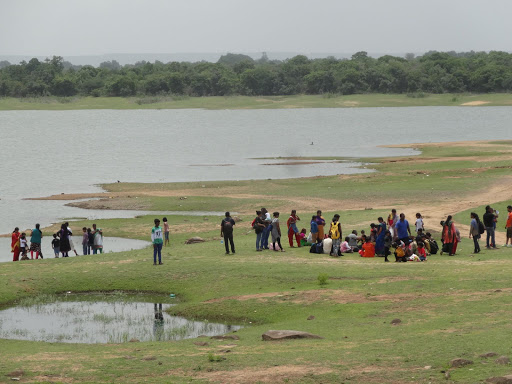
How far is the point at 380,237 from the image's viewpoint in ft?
102

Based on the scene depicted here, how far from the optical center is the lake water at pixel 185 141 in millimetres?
70812

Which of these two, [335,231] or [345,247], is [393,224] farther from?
[335,231]

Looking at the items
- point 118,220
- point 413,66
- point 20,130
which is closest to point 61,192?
point 118,220

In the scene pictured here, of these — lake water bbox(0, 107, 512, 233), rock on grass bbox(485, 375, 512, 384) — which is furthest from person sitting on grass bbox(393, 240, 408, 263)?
lake water bbox(0, 107, 512, 233)

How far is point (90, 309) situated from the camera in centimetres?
2667

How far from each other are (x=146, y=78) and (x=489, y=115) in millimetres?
79110

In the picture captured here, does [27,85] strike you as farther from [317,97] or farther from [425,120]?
[425,120]

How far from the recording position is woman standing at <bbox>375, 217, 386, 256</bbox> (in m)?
30.7

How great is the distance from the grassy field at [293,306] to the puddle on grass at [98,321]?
74 cm

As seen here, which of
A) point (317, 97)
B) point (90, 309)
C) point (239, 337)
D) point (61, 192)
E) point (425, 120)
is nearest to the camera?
point (239, 337)

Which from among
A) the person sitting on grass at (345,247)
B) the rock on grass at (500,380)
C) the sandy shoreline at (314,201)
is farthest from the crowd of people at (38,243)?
the rock on grass at (500,380)

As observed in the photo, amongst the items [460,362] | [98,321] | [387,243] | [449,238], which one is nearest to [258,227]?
[387,243]

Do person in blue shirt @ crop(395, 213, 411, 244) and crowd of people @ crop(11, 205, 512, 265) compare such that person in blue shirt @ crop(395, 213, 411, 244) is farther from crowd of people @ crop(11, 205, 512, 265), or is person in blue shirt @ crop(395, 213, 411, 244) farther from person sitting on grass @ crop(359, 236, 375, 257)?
person sitting on grass @ crop(359, 236, 375, 257)

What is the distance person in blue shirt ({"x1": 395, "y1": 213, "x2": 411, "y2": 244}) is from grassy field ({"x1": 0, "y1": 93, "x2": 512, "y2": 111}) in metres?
142
